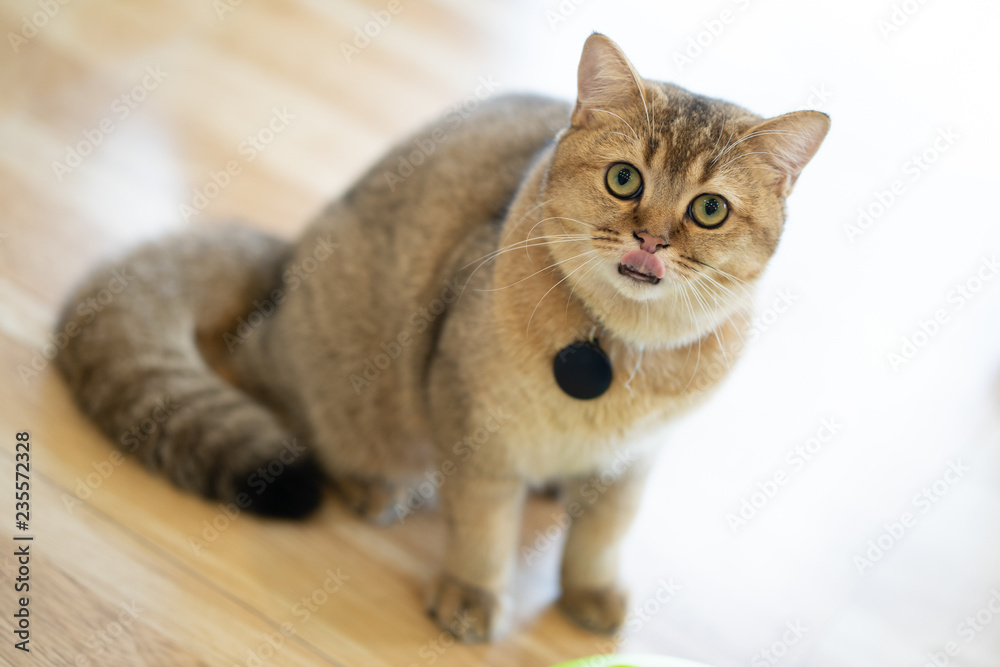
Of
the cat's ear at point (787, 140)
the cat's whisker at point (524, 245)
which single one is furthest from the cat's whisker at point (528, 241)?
the cat's ear at point (787, 140)

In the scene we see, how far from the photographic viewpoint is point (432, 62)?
106 inches

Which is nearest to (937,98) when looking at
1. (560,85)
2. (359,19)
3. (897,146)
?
(897,146)

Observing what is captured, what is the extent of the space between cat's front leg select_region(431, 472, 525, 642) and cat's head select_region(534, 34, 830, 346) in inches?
15.8

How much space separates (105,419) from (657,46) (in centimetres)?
196

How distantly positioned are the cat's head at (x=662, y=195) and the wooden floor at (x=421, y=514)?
0.45 metres

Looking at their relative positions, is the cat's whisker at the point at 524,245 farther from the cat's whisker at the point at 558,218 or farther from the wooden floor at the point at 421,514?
the wooden floor at the point at 421,514

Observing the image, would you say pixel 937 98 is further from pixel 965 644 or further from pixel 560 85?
pixel 965 644

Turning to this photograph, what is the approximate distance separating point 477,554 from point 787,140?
860 millimetres

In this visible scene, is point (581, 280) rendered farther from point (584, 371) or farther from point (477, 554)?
point (477, 554)

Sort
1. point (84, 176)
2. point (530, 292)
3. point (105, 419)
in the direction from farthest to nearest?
point (84, 176), point (105, 419), point (530, 292)

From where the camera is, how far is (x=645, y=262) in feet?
3.74

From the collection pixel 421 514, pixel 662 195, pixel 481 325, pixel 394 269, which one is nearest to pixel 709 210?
pixel 662 195

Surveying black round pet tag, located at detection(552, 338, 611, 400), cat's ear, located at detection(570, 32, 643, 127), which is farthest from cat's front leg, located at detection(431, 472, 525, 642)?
cat's ear, located at detection(570, 32, 643, 127)

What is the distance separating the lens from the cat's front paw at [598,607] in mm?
1602
